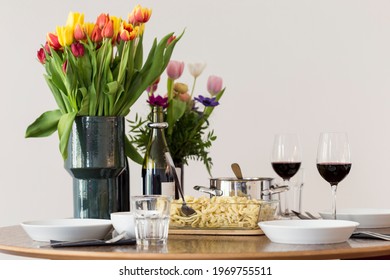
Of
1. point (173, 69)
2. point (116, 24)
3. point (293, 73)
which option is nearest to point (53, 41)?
point (116, 24)

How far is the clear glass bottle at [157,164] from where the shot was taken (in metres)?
→ 2.23

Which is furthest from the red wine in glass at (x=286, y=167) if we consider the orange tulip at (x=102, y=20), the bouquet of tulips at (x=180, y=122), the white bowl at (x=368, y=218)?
the orange tulip at (x=102, y=20)

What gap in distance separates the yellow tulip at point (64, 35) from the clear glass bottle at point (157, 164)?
33 cm

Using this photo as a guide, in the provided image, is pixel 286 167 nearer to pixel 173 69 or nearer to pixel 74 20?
pixel 173 69

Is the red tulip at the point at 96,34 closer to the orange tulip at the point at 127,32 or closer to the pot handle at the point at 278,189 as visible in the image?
the orange tulip at the point at 127,32

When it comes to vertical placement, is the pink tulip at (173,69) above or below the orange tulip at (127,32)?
below

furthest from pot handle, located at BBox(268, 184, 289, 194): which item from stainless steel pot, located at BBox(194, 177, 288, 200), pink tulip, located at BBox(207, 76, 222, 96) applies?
pink tulip, located at BBox(207, 76, 222, 96)

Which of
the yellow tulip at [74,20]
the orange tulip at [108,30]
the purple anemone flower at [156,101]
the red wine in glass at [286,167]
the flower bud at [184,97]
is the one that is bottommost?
the red wine in glass at [286,167]

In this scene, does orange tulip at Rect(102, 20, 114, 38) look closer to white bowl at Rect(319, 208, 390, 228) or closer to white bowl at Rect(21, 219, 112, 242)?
white bowl at Rect(21, 219, 112, 242)

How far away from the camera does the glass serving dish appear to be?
178cm

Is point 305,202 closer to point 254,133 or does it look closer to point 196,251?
point 254,133

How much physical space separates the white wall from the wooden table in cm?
240

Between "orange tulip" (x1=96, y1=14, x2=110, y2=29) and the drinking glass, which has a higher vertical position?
"orange tulip" (x1=96, y1=14, x2=110, y2=29)

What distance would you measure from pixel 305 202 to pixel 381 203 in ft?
1.33
